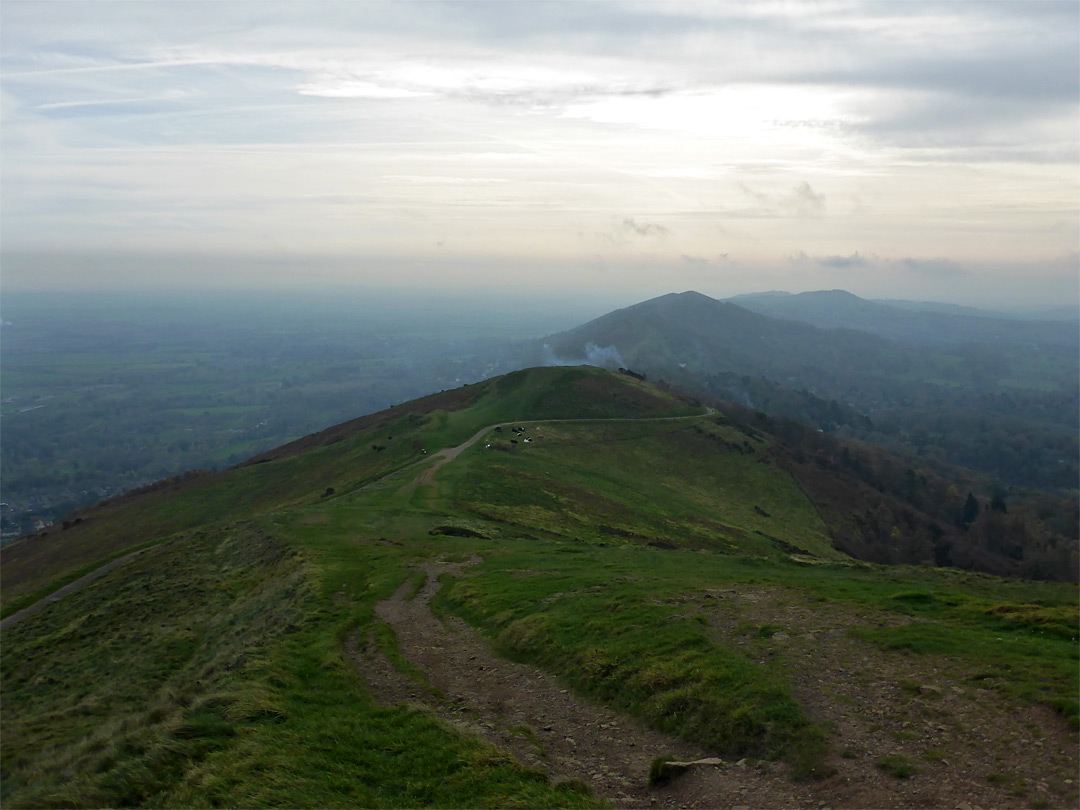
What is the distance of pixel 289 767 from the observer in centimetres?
1345

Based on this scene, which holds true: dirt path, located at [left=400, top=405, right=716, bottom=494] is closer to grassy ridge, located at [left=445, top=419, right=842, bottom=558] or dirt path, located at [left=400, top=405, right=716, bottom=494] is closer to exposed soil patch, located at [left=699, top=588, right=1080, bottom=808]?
grassy ridge, located at [left=445, top=419, right=842, bottom=558]

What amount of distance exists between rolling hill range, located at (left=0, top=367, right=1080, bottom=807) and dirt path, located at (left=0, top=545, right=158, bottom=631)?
1295mm

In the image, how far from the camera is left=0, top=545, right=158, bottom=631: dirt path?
4585 centimetres

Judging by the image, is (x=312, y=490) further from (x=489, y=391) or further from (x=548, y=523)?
(x=489, y=391)

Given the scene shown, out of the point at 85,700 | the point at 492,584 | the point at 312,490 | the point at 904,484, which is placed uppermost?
the point at 492,584

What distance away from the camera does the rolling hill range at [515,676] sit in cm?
1308

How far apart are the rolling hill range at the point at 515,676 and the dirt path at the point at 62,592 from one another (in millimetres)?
1295

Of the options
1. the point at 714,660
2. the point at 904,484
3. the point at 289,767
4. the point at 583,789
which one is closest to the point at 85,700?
the point at 289,767

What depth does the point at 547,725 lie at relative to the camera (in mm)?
16844

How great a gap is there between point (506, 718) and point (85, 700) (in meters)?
17.7

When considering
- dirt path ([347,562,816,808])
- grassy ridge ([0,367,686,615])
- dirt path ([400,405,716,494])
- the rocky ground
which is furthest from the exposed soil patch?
grassy ridge ([0,367,686,615])

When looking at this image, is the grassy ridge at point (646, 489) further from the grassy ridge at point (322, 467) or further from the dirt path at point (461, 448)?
the grassy ridge at point (322, 467)

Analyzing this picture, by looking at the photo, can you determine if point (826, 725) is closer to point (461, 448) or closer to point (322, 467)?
point (461, 448)

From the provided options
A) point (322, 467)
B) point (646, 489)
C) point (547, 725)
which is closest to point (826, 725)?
point (547, 725)
